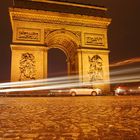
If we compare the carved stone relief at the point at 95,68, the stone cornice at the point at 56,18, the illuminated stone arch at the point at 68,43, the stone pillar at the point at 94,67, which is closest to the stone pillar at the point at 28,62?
the illuminated stone arch at the point at 68,43

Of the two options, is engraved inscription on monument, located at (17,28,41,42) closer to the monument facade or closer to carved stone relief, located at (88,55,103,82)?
the monument facade

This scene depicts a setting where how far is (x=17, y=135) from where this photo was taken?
8.29ft

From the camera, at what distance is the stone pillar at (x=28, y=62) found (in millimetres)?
21062

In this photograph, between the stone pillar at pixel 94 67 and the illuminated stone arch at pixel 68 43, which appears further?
the stone pillar at pixel 94 67

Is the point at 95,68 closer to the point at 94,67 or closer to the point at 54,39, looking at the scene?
the point at 94,67

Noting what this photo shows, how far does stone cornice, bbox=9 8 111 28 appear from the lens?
21812 mm

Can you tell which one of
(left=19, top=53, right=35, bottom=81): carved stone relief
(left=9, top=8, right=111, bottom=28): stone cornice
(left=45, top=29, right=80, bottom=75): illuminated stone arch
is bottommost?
(left=19, top=53, right=35, bottom=81): carved stone relief

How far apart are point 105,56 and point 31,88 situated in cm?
778

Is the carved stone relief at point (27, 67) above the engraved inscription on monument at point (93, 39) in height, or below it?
below

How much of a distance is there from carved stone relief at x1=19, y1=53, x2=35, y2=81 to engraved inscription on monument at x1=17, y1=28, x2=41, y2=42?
1418mm

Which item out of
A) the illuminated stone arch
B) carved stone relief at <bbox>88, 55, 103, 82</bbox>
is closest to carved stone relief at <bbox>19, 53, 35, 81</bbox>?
the illuminated stone arch

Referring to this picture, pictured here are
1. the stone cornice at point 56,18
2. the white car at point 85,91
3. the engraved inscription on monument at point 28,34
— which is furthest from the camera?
the stone cornice at point 56,18

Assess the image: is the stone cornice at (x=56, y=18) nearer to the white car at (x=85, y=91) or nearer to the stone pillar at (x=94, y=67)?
the stone pillar at (x=94, y=67)

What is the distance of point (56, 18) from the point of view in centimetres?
2284
